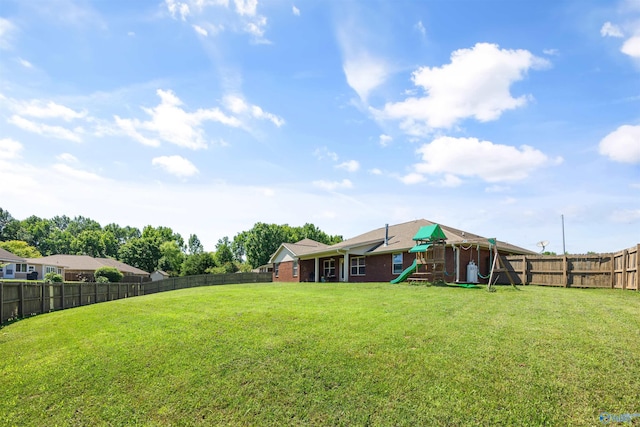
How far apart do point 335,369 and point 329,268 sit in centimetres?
2370

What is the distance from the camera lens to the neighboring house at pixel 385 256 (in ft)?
71.1

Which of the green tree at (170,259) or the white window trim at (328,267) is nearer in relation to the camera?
the white window trim at (328,267)

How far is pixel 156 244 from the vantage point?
67.0m

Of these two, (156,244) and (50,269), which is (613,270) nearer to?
(50,269)

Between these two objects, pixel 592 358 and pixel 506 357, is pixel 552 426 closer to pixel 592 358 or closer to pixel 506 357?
pixel 506 357

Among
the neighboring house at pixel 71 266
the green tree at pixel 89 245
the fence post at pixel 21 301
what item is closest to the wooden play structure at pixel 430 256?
the fence post at pixel 21 301

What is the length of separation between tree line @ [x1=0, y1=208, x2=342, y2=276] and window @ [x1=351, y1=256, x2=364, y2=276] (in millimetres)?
28641

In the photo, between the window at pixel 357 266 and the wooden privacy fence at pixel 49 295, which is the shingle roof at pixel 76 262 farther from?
the window at pixel 357 266

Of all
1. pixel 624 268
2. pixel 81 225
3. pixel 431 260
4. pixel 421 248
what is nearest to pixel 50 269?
pixel 421 248

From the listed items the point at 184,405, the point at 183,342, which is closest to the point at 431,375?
the point at 184,405

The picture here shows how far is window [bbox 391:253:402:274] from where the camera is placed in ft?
76.5

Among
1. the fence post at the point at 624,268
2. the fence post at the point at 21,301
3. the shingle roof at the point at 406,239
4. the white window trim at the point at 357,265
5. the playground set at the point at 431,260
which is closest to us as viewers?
the fence post at the point at 21,301

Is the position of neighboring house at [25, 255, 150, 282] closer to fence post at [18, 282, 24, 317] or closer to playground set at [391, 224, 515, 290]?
fence post at [18, 282, 24, 317]

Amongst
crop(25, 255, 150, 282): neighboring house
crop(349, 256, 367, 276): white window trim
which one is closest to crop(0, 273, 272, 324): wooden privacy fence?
crop(349, 256, 367, 276): white window trim
